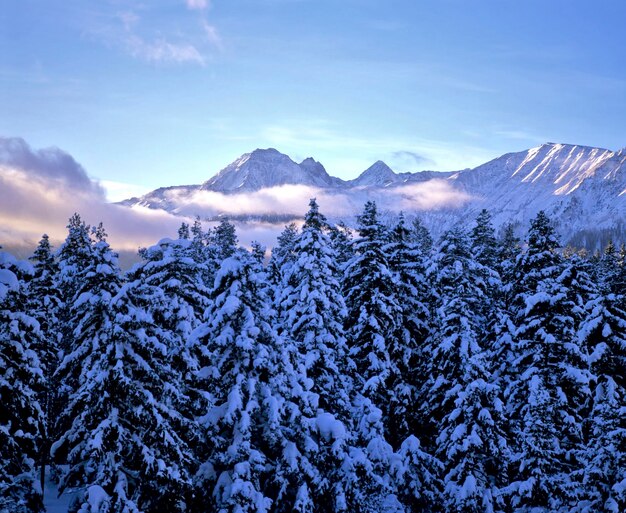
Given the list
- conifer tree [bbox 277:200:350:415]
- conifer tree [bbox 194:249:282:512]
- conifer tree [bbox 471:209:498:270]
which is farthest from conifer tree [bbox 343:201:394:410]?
conifer tree [bbox 471:209:498:270]

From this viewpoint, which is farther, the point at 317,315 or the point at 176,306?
the point at 317,315

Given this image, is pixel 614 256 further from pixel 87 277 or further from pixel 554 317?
pixel 87 277

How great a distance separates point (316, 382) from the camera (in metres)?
24.7

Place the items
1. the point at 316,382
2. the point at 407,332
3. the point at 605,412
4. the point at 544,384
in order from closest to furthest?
the point at 605,412, the point at 316,382, the point at 544,384, the point at 407,332

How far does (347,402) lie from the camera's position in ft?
81.2

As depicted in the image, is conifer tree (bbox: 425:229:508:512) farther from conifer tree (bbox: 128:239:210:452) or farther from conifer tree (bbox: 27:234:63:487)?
conifer tree (bbox: 27:234:63:487)

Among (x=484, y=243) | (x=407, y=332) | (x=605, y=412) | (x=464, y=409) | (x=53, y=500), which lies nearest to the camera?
(x=605, y=412)

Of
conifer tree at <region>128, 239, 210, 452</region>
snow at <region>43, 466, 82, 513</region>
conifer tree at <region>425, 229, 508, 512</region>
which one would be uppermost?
conifer tree at <region>128, 239, 210, 452</region>

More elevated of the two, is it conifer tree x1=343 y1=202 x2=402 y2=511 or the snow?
conifer tree x1=343 y1=202 x2=402 y2=511

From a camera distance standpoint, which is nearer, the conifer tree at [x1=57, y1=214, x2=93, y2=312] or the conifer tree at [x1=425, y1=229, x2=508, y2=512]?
the conifer tree at [x1=425, y1=229, x2=508, y2=512]

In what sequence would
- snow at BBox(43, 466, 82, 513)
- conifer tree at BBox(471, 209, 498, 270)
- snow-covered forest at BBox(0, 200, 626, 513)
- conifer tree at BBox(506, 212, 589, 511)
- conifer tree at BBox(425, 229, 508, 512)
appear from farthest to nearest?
conifer tree at BBox(471, 209, 498, 270) < snow at BBox(43, 466, 82, 513) < conifer tree at BBox(425, 229, 508, 512) < conifer tree at BBox(506, 212, 589, 511) < snow-covered forest at BBox(0, 200, 626, 513)

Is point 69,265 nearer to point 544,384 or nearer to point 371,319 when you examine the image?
point 371,319

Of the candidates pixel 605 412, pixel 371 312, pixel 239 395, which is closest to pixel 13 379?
pixel 239 395

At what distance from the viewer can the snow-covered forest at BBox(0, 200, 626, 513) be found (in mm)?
17594
